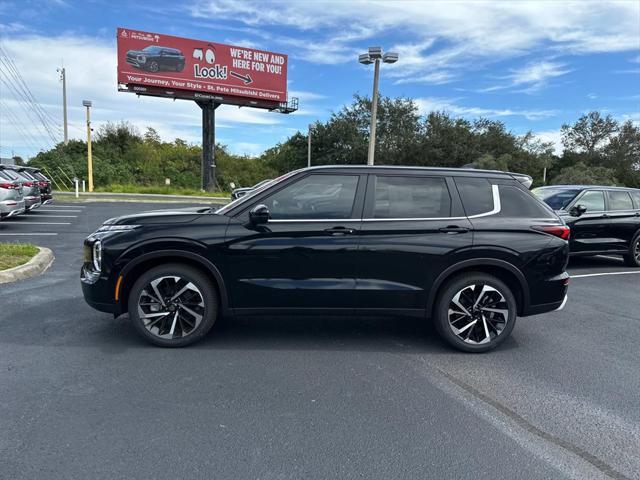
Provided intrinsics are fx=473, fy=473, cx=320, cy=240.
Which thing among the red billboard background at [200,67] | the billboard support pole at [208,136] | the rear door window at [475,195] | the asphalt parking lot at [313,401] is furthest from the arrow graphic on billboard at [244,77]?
the rear door window at [475,195]

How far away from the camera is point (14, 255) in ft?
27.3

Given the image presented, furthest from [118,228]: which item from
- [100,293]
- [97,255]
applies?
[100,293]

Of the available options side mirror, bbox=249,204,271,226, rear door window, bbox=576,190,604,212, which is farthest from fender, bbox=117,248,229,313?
rear door window, bbox=576,190,604,212

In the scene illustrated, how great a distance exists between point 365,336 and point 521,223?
197cm

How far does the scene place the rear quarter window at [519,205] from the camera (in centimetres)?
476

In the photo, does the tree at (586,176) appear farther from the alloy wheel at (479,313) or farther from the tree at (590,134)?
Answer: the alloy wheel at (479,313)

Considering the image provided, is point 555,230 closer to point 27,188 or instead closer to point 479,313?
point 479,313

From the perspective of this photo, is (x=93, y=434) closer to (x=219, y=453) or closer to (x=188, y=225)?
(x=219, y=453)

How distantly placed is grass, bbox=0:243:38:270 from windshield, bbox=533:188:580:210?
9.54 m

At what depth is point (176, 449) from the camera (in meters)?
2.93

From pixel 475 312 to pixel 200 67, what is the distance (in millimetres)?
37606

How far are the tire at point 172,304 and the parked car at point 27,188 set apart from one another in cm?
1182

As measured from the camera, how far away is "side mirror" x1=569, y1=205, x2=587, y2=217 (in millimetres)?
9227

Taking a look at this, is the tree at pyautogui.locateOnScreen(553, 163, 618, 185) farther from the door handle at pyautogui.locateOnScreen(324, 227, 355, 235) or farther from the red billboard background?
the door handle at pyautogui.locateOnScreen(324, 227, 355, 235)
